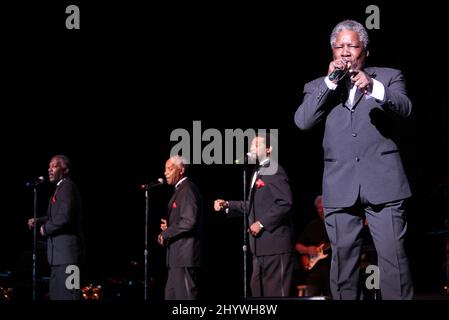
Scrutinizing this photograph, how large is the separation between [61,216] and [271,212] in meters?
1.96

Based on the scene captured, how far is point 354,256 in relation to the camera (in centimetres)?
341

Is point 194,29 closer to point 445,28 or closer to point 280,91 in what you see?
point 280,91

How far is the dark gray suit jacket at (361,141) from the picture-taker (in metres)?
3.41

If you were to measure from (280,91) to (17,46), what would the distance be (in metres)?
3.09

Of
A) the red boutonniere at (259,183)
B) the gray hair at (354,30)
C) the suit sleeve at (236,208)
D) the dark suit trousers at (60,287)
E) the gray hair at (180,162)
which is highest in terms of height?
the gray hair at (354,30)

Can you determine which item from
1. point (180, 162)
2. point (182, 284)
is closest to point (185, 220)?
point (182, 284)

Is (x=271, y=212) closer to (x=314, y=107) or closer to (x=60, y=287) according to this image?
(x=60, y=287)

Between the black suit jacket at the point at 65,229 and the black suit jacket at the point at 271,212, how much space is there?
1.65 m

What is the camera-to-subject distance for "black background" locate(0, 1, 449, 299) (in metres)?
→ 8.33

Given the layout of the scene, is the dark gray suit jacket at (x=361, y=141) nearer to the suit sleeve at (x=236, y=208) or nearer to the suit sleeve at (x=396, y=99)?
the suit sleeve at (x=396, y=99)

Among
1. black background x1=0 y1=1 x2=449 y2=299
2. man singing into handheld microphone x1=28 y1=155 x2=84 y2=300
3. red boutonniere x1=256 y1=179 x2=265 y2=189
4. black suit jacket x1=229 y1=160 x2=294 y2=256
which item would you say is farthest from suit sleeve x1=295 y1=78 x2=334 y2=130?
black background x1=0 y1=1 x2=449 y2=299

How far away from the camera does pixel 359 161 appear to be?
3.48 metres

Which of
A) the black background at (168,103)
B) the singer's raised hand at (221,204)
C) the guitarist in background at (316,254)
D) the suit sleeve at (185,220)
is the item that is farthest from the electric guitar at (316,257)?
the singer's raised hand at (221,204)
